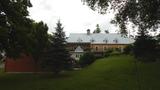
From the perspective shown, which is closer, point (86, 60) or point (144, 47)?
point (144, 47)

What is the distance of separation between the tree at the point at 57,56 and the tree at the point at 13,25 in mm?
4808

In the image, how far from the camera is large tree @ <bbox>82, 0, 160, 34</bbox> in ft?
91.8

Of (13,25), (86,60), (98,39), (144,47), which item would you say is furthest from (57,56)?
(98,39)

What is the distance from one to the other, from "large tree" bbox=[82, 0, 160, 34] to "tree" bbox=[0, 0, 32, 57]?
328 inches

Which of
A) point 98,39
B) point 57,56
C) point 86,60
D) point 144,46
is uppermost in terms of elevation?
point 98,39

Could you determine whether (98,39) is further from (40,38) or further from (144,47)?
(144,47)

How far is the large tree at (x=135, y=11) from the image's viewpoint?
91.8ft

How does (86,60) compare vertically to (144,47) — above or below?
below

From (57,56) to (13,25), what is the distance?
27.2ft

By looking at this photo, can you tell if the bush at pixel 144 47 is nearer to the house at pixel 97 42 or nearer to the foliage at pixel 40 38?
the foliage at pixel 40 38

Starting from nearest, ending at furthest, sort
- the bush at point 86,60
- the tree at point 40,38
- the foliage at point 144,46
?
the foliage at point 144,46, the tree at point 40,38, the bush at point 86,60

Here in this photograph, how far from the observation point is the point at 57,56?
41.1 meters

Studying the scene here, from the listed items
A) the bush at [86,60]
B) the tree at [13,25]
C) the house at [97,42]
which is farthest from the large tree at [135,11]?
the house at [97,42]

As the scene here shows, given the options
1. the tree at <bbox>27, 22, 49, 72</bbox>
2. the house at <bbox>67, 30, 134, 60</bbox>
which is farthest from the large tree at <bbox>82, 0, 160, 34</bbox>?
the house at <bbox>67, 30, 134, 60</bbox>
